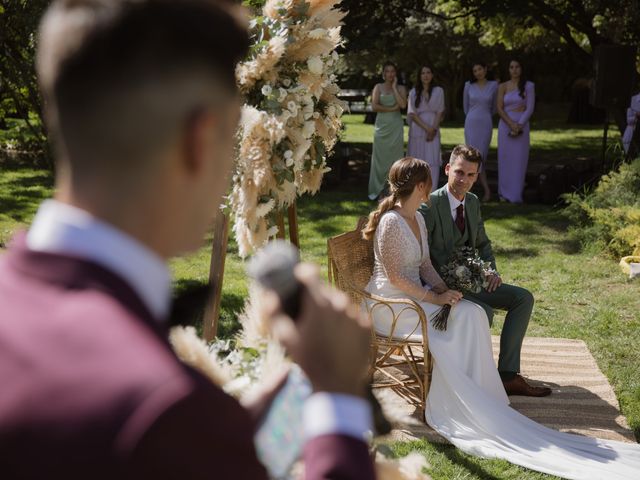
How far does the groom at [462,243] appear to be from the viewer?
5.20 metres

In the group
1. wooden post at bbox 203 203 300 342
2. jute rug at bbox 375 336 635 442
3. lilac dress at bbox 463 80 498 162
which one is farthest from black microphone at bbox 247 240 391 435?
lilac dress at bbox 463 80 498 162

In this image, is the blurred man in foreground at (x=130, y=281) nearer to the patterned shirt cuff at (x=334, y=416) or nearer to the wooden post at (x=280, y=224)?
the patterned shirt cuff at (x=334, y=416)

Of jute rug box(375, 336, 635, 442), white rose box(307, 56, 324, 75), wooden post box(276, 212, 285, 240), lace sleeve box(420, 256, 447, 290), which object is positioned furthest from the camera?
lace sleeve box(420, 256, 447, 290)

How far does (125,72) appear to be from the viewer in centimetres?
87

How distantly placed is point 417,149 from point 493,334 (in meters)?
6.11

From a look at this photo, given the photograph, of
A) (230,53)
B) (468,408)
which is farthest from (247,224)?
(230,53)

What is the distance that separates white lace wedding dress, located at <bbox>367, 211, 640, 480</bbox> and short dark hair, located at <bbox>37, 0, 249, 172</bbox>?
3.83 m

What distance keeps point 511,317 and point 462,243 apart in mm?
625

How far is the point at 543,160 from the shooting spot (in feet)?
56.3

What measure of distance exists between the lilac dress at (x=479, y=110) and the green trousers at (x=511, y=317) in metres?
7.32

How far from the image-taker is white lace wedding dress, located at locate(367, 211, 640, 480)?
14.1 feet

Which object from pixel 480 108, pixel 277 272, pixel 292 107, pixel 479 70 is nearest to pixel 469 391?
pixel 292 107

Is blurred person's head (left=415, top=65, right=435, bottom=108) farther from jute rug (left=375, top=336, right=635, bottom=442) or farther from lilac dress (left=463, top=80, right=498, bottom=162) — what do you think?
jute rug (left=375, top=336, right=635, bottom=442)

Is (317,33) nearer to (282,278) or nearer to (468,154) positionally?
(468,154)
